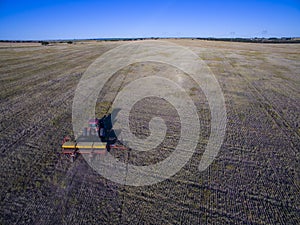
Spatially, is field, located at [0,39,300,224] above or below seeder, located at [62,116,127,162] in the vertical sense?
below

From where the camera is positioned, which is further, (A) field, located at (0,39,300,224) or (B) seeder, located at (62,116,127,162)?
(B) seeder, located at (62,116,127,162)

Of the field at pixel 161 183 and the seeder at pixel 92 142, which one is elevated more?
the seeder at pixel 92 142

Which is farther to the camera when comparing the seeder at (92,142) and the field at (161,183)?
the seeder at (92,142)

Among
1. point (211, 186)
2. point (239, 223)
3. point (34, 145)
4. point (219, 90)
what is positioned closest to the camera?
point (239, 223)

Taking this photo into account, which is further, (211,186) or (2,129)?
(2,129)

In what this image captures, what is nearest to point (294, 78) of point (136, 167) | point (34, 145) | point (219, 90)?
point (219, 90)

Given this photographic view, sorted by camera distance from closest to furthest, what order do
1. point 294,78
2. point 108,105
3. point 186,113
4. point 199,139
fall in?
point 199,139 → point 186,113 → point 108,105 → point 294,78

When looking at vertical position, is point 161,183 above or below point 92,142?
below

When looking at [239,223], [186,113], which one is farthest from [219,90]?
[239,223]

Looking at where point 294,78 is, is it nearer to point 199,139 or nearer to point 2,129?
point 199,139

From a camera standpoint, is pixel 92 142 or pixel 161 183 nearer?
pixel 161 183
